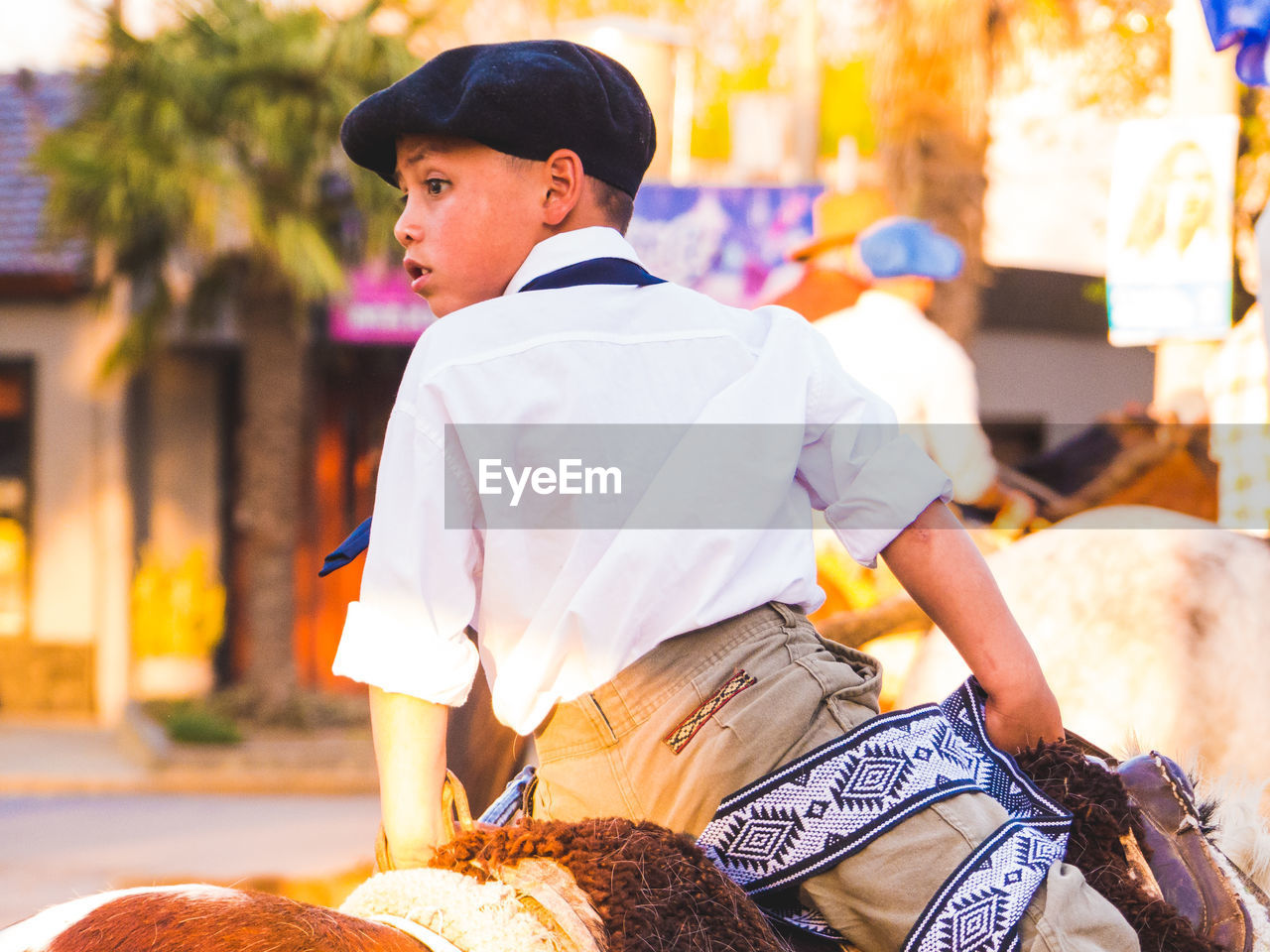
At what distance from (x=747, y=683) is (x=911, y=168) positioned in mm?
9776

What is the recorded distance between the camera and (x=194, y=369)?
15.2 meters

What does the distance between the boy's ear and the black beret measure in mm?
17

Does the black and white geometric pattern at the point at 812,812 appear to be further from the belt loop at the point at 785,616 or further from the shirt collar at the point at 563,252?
the shirt collar at the point at 563,252

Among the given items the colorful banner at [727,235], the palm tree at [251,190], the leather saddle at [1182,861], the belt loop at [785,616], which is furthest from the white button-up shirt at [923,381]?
the palm tree at [251,190]

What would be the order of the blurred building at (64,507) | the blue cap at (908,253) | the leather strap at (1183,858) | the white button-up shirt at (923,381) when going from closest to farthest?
the leather strap at (1183,858), the white button-up shirt at (923,381), the blue cap at (908,253), the blurred building at (64,507)

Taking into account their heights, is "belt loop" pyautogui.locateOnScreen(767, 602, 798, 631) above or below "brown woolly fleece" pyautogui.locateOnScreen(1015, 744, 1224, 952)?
above

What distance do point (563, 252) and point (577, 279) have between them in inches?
2.1

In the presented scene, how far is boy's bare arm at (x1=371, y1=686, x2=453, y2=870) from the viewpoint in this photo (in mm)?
1574

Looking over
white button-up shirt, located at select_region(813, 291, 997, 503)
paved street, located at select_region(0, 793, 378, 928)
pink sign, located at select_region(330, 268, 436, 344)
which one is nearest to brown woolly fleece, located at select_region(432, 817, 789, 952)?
white button-up shirt, located at select_region(813, 291, 997, 503)

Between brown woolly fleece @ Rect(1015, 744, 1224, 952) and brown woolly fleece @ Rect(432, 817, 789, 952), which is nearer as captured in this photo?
brown woolly fleece @ Rect(432, 817, 789, 952)

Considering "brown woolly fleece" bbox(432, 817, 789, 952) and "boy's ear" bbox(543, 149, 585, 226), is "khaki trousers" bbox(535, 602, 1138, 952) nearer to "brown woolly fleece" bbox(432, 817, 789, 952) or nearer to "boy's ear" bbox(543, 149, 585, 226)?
"brown woolly fleece" bbox(432, 817, 789, 952)

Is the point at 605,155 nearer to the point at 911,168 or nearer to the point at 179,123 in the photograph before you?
the point at 911,168

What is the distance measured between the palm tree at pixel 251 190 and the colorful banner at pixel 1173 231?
764 cm

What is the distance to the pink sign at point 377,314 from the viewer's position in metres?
14.3
